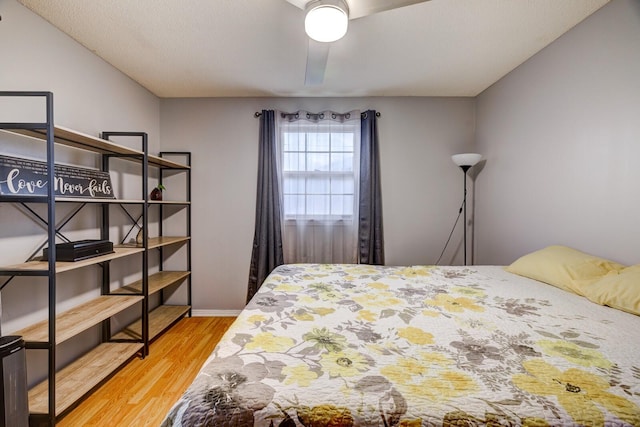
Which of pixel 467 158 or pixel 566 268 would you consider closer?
pixel 566 268

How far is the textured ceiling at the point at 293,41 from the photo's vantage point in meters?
1.69

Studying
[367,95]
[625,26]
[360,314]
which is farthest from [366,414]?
[367,95]

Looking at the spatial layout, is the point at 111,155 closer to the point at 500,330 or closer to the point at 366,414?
the point at 366,414

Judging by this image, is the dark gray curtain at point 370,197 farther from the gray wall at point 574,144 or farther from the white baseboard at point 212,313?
the white baseboard at point 212,313

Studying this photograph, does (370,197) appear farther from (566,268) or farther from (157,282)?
(157,282)

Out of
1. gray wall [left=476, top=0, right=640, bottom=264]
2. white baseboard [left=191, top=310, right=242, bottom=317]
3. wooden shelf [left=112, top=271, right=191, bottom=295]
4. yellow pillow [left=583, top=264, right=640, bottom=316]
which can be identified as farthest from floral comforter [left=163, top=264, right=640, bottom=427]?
white baseboard [left=191, top=310, right=242, bottom=317]

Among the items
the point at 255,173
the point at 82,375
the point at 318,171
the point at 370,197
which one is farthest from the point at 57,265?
the point at 370,197

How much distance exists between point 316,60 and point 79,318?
7.86 ft

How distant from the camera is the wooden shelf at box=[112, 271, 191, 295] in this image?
2.41 m

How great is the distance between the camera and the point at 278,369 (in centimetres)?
83

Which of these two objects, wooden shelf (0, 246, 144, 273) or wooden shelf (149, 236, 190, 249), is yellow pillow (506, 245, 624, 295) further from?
wooden shelf (149, 236, 190, 249)

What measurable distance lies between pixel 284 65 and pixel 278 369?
7.81 ft

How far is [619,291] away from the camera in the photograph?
4.18 feet

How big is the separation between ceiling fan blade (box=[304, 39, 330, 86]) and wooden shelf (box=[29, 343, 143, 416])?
2.63m
